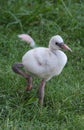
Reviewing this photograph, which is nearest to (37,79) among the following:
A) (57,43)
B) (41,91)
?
(41,91)

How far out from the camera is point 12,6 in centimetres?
641

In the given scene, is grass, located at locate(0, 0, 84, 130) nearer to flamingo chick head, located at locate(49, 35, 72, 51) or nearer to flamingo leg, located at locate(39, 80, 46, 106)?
flamingo leg, located at locate(39, 80, 46, 106)

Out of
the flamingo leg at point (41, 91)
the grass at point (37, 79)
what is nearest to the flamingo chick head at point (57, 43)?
the flamingo leg at point (41, 91)

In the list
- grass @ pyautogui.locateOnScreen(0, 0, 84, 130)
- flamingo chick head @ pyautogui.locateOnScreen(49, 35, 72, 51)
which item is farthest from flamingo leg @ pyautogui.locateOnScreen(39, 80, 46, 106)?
flamingo chick head @ pyautogui.locateOnScreen(49, 35, 72, 51)

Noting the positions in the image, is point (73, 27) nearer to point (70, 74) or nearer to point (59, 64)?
point (70, 74)

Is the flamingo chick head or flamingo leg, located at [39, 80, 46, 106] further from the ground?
the flamingo chick head

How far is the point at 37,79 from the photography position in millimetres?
4945

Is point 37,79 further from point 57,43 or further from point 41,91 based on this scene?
point 57,43

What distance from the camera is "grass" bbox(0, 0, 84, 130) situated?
14.1 ft

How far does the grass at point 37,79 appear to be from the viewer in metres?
4.30

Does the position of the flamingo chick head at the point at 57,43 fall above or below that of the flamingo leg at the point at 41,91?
above

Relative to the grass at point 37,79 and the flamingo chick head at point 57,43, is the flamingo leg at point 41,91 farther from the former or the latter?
the flamingo chick head at point 57,43

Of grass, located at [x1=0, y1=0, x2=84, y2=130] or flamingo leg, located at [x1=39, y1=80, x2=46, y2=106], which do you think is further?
flamingo leg, located at [x1=39, y1=80, x2=46, y2=106]

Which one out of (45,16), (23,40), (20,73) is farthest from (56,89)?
(45,16)
